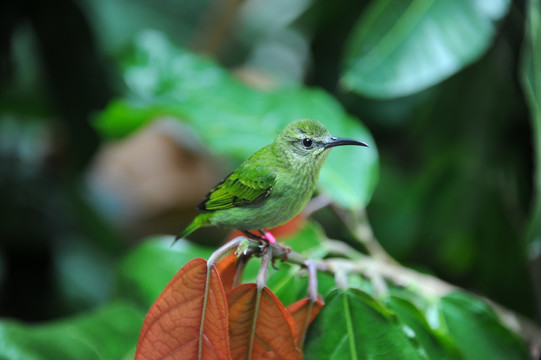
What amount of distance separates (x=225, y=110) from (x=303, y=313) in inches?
43.0

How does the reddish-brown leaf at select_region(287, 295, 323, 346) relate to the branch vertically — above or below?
above

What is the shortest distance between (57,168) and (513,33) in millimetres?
2464

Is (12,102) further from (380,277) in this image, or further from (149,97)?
(380,277)

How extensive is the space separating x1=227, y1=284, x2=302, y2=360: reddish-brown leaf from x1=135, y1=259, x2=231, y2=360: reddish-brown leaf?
2.5 inches

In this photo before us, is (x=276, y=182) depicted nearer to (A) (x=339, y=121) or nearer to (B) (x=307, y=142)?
(B) (x=307, y=142)

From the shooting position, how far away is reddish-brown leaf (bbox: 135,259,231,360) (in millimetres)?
764

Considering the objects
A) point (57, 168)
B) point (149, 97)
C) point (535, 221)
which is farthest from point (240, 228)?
point (57, 168)

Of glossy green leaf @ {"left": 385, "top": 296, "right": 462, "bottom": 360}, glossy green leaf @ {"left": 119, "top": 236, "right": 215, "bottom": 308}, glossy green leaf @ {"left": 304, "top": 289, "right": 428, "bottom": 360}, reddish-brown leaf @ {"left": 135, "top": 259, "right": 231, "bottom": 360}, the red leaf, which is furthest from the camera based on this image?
glossy green leaf @ {"left": 119, "top": 236, "right": 215, "bottom": 308}

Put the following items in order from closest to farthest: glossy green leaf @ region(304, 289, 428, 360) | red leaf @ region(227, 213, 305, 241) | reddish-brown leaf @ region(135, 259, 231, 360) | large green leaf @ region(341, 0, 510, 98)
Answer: reddish-brown leaf @ region(135, 259, 231, 360), glossy green leaf @ region(304, 289, 428, 360), red leaf @ region(227, 213, 305, 241), large green leaf @ region(341, 0, 510, 98)

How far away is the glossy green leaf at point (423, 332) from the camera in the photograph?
119cm

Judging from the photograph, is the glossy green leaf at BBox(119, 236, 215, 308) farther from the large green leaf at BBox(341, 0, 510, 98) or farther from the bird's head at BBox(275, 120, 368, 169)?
the bird's head at BBox(275, 120, 368, 169)

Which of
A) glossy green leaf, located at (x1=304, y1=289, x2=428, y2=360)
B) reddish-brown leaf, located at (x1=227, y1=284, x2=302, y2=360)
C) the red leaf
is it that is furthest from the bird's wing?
the red leaf

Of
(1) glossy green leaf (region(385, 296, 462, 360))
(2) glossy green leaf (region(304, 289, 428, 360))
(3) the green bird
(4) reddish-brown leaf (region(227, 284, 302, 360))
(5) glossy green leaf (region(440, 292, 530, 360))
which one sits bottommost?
(5) glossy green leaf (region(440, 292, 530, 360))

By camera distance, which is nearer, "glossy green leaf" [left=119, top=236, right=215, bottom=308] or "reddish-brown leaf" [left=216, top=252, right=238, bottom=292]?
"reddish-brown leaf" [left=216, top=252, right=238, bottom=292]
